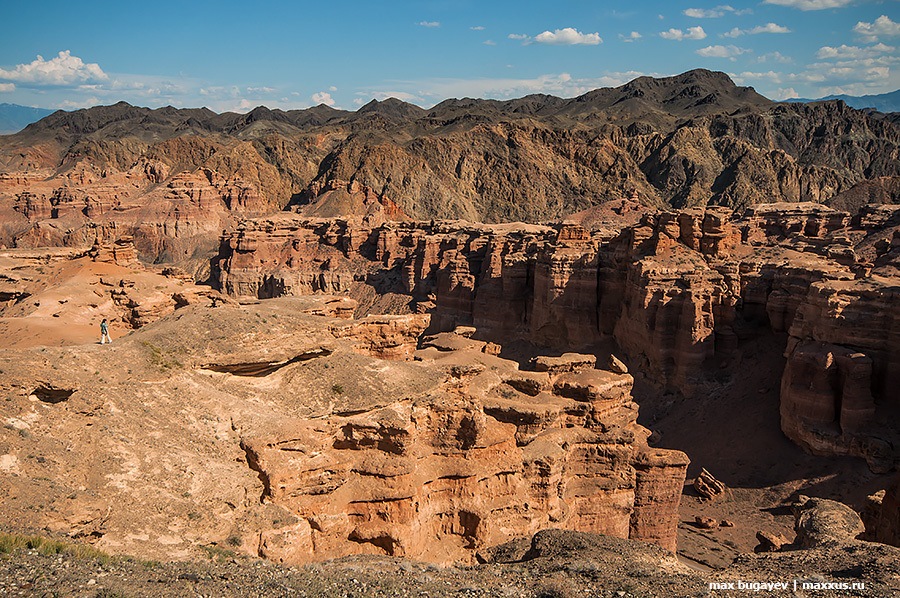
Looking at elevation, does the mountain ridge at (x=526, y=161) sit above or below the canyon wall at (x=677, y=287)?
above

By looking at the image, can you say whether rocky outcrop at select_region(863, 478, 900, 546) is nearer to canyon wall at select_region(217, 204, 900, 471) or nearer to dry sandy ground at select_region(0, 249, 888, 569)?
dry sandy ground at select_region(0, 249, 888, 569)

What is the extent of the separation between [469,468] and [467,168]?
111 metres

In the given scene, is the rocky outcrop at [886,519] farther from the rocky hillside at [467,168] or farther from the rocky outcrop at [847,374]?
the rocky hillside at [467,168]

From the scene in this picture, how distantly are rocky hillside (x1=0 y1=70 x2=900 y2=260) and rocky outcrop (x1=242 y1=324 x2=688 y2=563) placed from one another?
259 ft

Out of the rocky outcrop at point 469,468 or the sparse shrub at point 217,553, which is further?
the rocky outcrop at point 469,468

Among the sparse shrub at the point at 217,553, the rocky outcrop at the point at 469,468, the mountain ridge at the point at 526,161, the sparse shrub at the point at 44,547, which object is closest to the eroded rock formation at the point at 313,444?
the rocky outcrop at the point at 469,468

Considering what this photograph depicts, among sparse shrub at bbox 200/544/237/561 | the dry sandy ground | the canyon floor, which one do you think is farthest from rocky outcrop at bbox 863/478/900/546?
sparse shrub at bbox 200/544/237/561

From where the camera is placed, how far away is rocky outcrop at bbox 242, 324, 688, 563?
16594 mm

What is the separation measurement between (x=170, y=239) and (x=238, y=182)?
2259cm

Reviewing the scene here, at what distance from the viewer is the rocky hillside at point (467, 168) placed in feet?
331

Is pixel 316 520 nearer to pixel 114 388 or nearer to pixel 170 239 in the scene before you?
pixel 114 388

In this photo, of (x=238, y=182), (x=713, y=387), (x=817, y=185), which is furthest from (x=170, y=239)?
(x=817, y=185)

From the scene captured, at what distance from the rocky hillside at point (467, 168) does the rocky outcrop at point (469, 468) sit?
259ft

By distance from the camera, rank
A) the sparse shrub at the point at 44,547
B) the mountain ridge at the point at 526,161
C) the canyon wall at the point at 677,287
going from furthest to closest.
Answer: the mountain ridge at the point at 526,161
the canyon wall at the point at 677,287
the sparse shrub at the point at 44,547
